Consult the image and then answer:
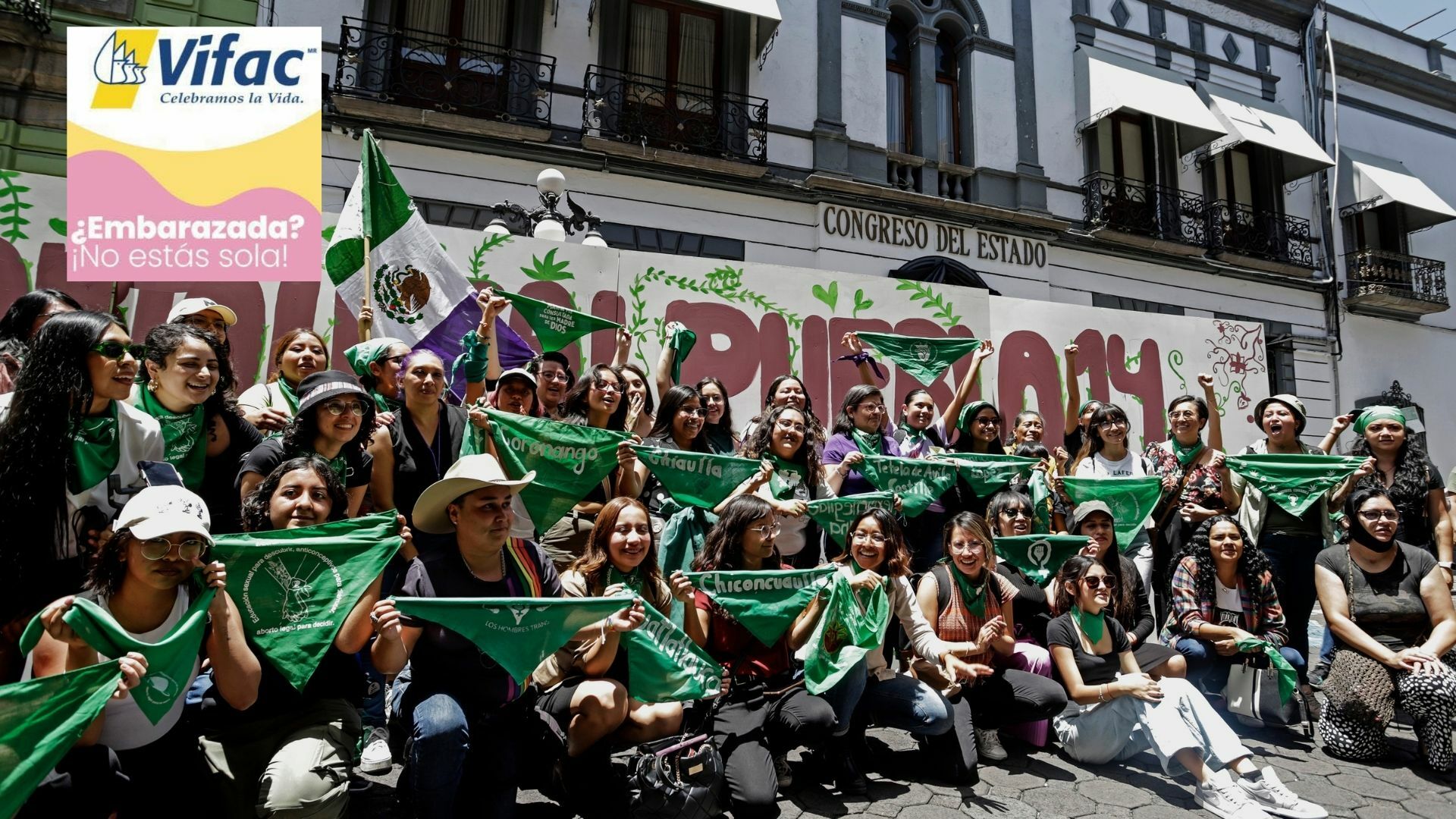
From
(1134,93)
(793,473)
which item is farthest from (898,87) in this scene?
(793,473)

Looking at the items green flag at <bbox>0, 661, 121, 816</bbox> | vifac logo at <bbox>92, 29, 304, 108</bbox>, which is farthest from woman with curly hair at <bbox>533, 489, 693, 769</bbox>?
vifac logo at <bbox>92, 29, 304, 108</bbox>

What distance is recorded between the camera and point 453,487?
3.23 meters

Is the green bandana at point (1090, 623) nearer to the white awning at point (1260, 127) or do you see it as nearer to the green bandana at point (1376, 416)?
the green bandana at point (1376, 416)

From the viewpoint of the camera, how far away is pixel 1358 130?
1719cm

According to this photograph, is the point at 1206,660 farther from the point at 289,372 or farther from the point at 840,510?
the point at 289,372

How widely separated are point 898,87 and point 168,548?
1339 centimetres

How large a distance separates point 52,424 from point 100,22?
31.1 ft

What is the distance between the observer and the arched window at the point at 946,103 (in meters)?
13.8

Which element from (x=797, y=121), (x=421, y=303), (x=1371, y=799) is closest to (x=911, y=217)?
(x=797, y=121)

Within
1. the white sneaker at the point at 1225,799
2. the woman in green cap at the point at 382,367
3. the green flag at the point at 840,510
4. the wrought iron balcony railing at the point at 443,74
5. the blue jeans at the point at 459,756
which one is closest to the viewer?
the blue jeans at the point at 459,756

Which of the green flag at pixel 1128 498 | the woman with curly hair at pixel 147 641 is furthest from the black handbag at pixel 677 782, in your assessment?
the green flag at pixel 1128 498

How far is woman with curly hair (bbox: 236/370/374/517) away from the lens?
11.0 feet

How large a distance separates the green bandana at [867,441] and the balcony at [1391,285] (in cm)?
1563

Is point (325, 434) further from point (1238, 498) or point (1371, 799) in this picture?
point (1238, 498)
